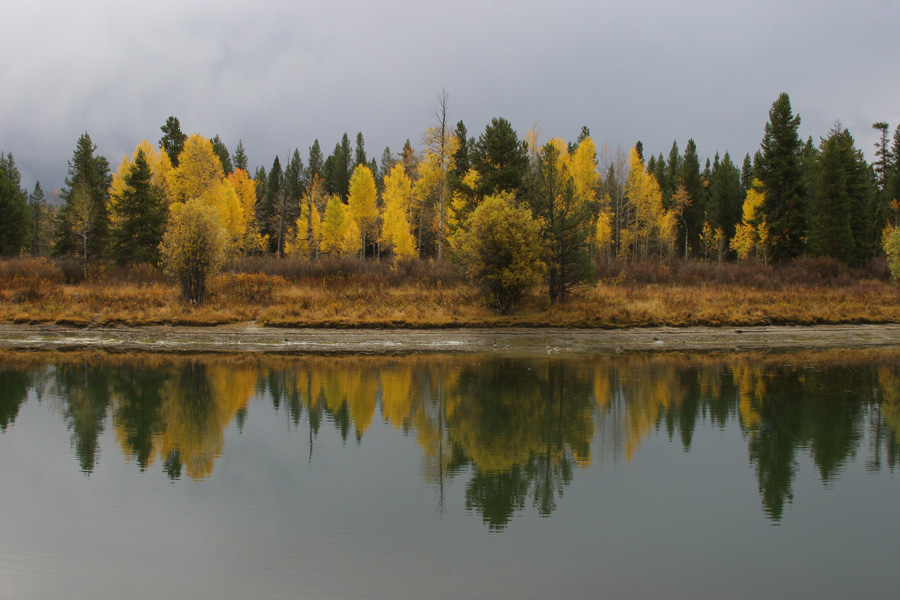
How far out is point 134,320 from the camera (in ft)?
89.4

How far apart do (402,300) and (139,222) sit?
22.9m

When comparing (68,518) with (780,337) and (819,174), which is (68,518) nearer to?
(780,337)

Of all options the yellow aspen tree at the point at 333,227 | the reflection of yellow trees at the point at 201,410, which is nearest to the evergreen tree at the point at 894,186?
the yellow aspen tree at the point at 333,227

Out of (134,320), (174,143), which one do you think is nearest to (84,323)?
(134,320)

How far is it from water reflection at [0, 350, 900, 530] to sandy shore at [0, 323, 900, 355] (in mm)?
3238

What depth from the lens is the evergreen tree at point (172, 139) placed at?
59594mm

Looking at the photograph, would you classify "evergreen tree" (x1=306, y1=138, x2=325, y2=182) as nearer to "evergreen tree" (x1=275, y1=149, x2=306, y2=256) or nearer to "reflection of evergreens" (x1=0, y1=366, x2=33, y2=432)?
"evergreen tree" (x1=275, y1=149, x2=306, y2=256)

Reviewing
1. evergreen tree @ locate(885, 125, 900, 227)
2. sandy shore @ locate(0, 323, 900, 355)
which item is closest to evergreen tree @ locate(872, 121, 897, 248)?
evergreen tree @ locate(885, 125, 900, 227)

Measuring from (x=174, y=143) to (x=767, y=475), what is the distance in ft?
206

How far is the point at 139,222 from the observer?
42062mm

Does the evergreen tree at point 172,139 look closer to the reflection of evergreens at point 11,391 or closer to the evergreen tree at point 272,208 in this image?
the evergreen tree at point 272,208

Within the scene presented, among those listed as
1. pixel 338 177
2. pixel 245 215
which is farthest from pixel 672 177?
pixel 245 215

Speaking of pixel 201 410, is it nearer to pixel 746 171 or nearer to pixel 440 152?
pixel 440 152

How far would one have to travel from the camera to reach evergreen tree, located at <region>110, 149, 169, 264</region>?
136 feet
